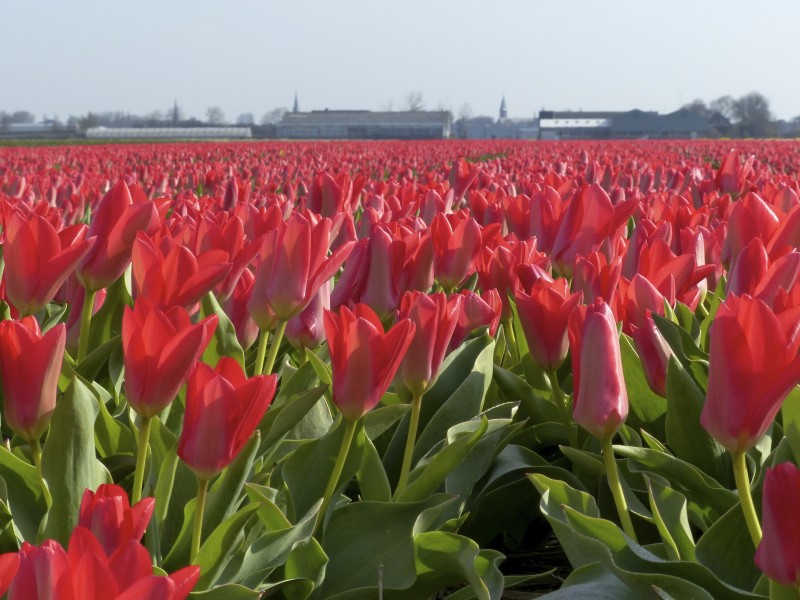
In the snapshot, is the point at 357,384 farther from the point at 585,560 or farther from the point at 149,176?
the point at 149,176

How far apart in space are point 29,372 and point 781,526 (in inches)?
31.4

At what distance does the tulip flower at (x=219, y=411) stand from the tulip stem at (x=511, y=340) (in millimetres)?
972

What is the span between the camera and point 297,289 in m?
1.47

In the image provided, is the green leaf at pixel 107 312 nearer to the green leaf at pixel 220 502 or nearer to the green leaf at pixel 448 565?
the green leaf at pixel 220 502

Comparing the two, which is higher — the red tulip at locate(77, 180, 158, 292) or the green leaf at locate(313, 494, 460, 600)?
the red tulip at locate(77, 180, 158, 292)

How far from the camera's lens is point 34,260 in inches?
56.9

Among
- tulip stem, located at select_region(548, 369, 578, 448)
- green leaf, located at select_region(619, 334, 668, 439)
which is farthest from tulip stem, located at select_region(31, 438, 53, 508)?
green leaf, located at select_region(619, 334, 668, 439)

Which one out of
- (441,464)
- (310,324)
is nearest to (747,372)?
(441,464)

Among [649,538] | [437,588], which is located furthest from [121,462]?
[649,538]

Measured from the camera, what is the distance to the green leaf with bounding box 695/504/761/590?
1115 millimetres

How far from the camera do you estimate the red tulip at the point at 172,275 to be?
1325mm

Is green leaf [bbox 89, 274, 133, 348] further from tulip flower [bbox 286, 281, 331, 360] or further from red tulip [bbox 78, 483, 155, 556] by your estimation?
red tulip [bbox 78, 483, 155, 556]

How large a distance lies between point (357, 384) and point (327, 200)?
176 cm

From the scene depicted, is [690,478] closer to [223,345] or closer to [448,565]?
[448,565]
